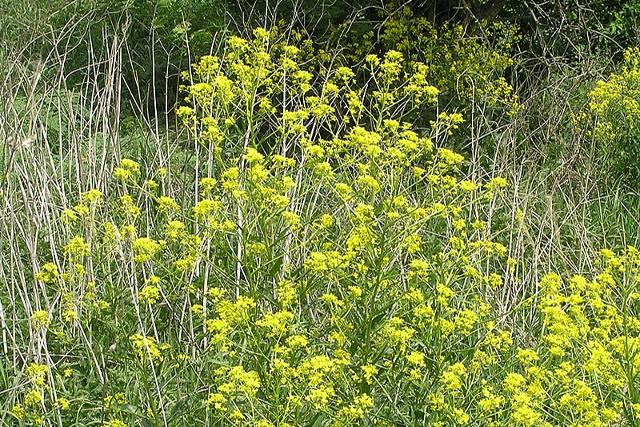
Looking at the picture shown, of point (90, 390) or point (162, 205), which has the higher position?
point (162, 205)

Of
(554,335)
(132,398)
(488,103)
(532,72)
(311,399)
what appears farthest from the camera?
(532,72)

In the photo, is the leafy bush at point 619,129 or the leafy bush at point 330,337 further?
the leafy bush at point 619,129

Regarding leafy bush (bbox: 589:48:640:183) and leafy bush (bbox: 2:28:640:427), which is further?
leafy bush (bbox: 589:48:640:183)

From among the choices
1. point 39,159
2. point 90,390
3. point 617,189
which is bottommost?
point 617,189

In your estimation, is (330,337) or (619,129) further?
(619,129)

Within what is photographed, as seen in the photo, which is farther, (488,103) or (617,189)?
(488,103)

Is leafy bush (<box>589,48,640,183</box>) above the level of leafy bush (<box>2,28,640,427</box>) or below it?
below

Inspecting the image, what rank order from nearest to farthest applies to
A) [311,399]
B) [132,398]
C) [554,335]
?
[311,399]
[554,335]
[132,398]

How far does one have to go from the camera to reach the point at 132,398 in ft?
11.4

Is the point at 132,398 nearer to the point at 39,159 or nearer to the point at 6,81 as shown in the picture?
the point at 39,159

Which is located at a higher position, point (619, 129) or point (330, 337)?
point (330, 337)

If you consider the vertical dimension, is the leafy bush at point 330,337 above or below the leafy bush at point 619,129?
above

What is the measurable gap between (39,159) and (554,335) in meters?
2.18

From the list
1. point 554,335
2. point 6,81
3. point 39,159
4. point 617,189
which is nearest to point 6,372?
point 39,159
